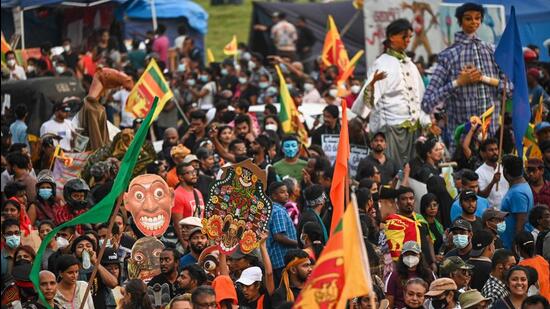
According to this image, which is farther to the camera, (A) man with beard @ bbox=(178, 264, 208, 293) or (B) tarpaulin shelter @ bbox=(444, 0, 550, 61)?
(B) tarpaulin shelter @ bbox=(444, 0, 550, 61)

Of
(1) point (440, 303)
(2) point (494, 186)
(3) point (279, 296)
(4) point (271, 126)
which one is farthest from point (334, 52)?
(1) point (440, 303)

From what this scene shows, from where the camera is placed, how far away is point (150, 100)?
20547 millimetres

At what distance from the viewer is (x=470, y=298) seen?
1255cm

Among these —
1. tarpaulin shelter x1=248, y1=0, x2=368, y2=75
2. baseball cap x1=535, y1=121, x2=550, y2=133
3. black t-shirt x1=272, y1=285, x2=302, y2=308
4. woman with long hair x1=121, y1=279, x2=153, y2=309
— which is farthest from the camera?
tarpaulin shelter x1=248, y1=0, x2=368, y2=75

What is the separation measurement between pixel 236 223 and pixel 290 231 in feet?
3.47

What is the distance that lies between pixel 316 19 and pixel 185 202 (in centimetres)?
1822

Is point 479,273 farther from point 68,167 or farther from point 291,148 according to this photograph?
point 68,167

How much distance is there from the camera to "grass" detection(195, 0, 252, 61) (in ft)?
136

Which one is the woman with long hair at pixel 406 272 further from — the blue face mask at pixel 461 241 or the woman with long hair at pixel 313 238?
the woman with long hair at pixel 313 238

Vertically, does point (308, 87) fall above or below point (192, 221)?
below

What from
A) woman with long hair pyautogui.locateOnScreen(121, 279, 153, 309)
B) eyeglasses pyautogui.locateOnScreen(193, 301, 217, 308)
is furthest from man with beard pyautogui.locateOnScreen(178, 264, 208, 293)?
eyeglasses pyautogui.locateOnScreen(193, 301, 217, 308)

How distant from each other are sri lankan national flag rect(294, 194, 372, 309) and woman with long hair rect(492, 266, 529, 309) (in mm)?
2978

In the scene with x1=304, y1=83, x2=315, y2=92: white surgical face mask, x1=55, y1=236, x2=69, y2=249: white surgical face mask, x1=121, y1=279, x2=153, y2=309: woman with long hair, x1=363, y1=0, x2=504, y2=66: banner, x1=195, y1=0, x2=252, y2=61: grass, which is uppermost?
x1=121, y1=279, x2=153, y2=309: woman with long hair

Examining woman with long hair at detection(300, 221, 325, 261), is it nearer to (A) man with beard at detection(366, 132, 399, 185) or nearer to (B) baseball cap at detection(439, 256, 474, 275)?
(B) baseball cap at detection(439, 256, 474, 275)
